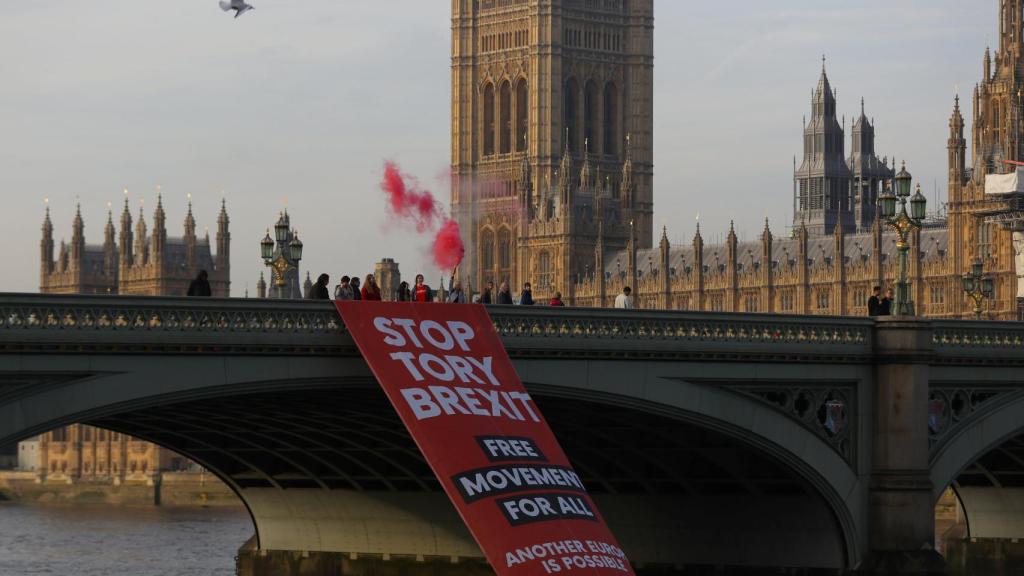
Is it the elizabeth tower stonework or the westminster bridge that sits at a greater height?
the elizabeth tower stonework

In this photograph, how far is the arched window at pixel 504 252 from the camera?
152500 millimetres

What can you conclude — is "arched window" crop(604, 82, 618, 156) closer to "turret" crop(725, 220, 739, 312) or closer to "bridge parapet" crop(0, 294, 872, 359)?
Result: "turret" crop(725, 220, 739, 312)

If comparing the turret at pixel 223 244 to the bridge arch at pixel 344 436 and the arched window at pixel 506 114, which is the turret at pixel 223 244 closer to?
the arched window at pixel 506 114

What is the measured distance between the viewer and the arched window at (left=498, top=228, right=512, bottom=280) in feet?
500

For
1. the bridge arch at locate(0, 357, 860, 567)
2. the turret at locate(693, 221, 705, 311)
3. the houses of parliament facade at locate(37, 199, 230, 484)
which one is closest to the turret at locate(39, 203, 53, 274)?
the houses of parliament facade at locate(37, 199, 230, 484)

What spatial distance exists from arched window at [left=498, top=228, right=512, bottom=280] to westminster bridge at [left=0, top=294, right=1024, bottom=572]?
329ft

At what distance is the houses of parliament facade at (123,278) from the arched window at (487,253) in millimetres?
17298

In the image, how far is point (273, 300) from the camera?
32562 mm

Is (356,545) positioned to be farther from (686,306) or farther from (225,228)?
(225,228)

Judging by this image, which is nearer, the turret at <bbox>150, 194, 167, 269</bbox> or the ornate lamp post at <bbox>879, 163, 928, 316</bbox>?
the ornate lamp post at <bbox>879, 163, 928, 316</bbox>

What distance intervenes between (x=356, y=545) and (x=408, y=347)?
18315mm

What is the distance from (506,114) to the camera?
156250mm

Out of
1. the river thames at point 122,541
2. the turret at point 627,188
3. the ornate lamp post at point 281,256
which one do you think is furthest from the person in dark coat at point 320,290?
the turret at point 627,188

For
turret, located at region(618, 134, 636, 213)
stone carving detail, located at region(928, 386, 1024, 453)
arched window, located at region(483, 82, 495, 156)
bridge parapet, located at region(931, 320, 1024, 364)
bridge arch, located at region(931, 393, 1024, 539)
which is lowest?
bridge arch, located at region(931, 393, 1024, 539)
